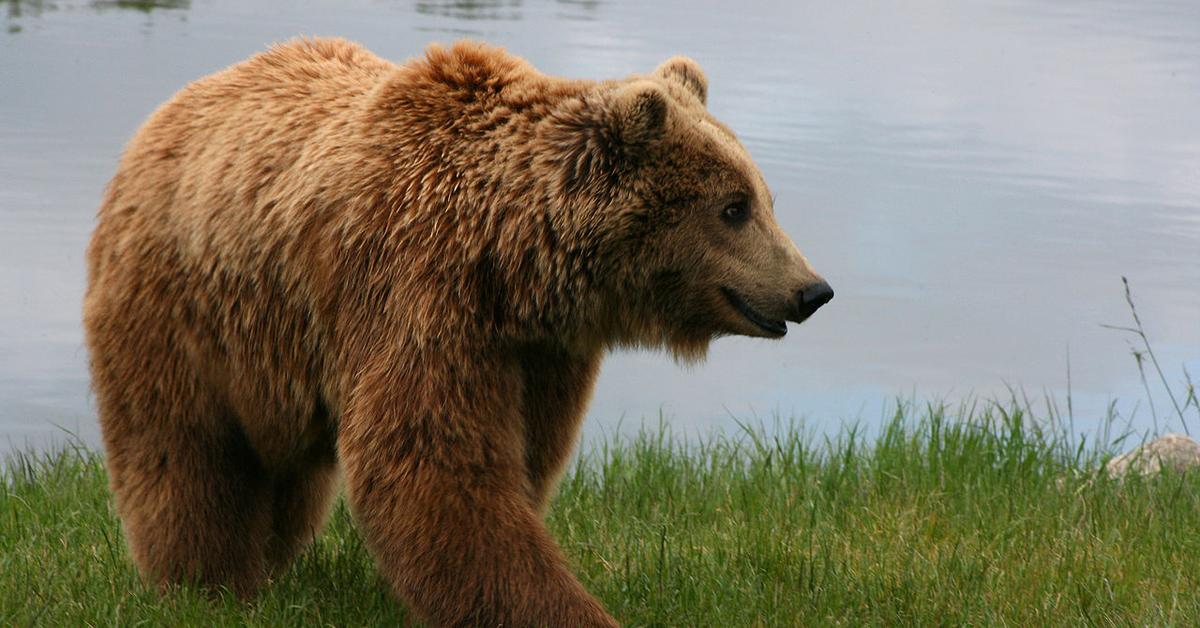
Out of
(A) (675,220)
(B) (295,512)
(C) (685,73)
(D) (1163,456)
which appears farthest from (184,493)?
(D) (1163,456)

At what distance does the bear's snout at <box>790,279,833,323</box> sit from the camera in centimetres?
417

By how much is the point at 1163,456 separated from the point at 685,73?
3.27 m

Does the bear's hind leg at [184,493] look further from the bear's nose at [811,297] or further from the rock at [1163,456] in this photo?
the rock at [1163,456]

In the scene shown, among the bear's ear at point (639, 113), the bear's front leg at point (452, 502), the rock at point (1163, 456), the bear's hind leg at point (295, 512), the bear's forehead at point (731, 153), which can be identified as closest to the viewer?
the bear's front leg at point (452, 502)

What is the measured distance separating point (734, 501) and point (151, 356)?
7.56 ft

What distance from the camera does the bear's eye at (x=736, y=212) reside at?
13.9 ft

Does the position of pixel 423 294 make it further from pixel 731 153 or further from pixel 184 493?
pixel 184 493

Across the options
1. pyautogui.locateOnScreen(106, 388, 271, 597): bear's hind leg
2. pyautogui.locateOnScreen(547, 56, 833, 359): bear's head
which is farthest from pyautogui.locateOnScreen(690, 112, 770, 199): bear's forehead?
pyautogui.locateOnScreen(106, 388, 271, 597): bear's hind leg

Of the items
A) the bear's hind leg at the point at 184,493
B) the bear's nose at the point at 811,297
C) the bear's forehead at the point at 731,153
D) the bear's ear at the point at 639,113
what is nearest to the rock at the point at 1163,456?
the bear's nose at the point at 811,297

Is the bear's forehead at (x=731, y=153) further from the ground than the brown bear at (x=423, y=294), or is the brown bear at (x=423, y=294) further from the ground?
the bear's forehead at (x=731, y=153)

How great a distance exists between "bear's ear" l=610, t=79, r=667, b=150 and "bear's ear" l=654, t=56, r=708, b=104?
0.50 meters

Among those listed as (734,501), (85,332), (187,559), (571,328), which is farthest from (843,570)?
(85,332)

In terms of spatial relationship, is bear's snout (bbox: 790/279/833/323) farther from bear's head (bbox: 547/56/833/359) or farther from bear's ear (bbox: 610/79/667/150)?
bear's ear (bbox: 610/79/667/150)

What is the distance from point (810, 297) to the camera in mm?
4168
